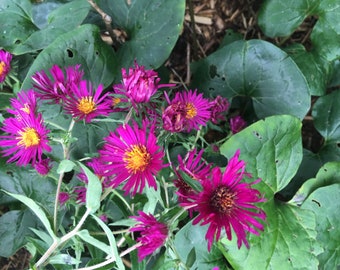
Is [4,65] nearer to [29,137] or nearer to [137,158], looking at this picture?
[29,137]

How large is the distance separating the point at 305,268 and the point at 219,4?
887mm

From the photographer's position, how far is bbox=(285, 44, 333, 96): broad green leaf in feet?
3.75

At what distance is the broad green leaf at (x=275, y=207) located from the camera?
0.90 meters

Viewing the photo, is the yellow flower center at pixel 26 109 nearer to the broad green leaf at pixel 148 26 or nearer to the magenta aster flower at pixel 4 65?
the magenta aster flower at pixel 4 65

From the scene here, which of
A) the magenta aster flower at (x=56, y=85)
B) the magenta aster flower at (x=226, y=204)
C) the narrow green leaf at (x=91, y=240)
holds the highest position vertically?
the magenta aster flower at (x=56, y=85)

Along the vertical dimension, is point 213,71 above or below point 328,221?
above

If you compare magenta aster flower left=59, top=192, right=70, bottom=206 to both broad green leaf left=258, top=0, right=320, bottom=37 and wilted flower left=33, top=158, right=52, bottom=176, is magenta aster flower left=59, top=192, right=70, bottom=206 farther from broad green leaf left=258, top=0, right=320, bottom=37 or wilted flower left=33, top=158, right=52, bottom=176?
broad green leaf left=258, top=0, right=320, bottom=37

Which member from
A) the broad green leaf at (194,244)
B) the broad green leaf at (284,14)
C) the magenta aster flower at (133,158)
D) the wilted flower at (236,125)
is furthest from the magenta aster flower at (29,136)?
the broad green leaf at (284,14)

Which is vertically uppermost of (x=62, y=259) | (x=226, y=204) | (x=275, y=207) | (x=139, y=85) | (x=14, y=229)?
(x=139, y=85)

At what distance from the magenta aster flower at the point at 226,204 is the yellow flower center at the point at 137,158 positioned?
96 millimetres

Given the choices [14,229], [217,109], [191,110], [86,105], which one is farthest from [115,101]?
[14,229]

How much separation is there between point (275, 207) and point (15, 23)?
739 mm

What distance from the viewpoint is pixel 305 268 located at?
2.94ft

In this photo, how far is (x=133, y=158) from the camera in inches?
27.3
